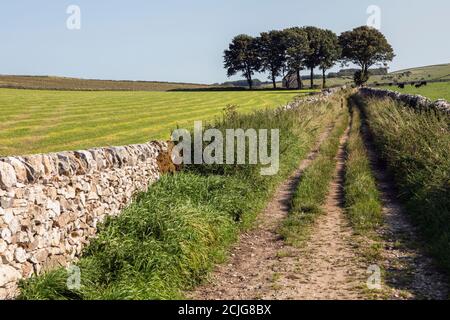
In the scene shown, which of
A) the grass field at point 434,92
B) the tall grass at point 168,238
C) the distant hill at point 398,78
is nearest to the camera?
the tall grass at point 168,238

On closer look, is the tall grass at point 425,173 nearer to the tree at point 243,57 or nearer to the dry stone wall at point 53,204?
the dry stone wall at point 53,204

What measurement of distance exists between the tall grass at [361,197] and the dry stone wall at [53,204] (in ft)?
15.7

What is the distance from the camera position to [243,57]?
95.1 meters

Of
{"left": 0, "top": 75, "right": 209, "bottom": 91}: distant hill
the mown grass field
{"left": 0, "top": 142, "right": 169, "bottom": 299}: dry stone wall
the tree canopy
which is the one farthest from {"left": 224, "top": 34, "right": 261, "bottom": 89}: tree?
{"left": 0, "top": 142, "right": 169, "bottom": 299}: dry stone wall

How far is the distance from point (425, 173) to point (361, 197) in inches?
61.5

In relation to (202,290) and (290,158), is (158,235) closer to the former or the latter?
(202,290)

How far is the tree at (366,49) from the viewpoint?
8533 cm

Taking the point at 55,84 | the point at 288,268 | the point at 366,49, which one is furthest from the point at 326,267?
the point at 366,49

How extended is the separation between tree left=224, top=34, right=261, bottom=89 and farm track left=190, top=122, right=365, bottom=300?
87776 millimetres

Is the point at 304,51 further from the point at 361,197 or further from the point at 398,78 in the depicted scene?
the point at 361,197

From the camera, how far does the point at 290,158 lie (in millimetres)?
15945

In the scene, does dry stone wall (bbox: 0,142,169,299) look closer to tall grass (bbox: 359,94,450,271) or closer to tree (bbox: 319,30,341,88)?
tall grass (bbox: 359,94,450,271)

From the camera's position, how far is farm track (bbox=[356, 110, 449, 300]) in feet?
20.2

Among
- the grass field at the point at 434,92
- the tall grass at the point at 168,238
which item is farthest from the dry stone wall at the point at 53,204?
the grass field at the point at 434,92
